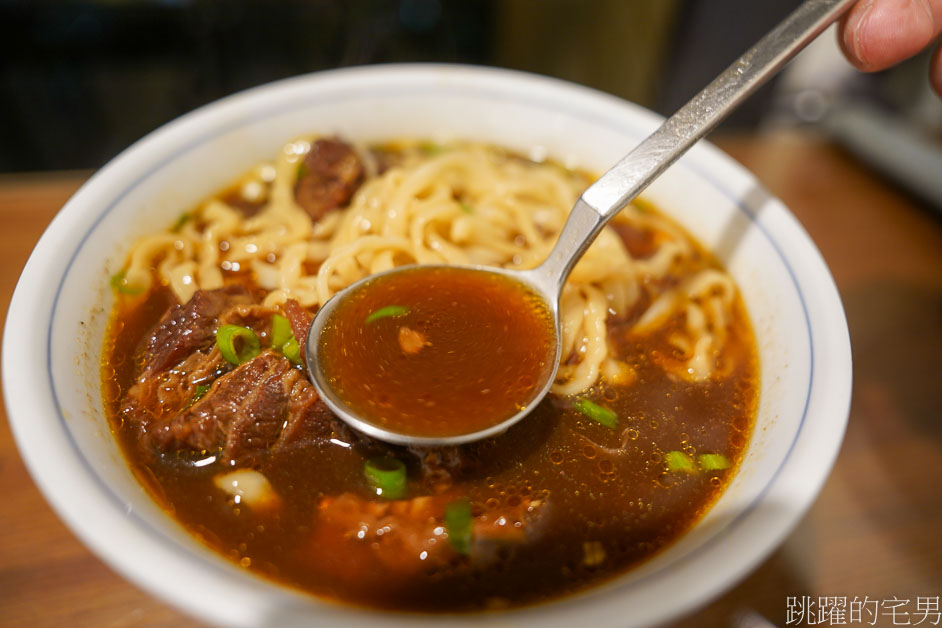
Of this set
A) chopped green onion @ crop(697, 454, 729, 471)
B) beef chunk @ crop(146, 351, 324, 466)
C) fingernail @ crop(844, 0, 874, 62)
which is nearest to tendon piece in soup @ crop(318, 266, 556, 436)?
beef chunk @ crop(146, 351, 324, 466)

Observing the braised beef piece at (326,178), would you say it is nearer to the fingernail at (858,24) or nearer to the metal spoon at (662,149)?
the metal spoon at (662,149)

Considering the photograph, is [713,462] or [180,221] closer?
[713,462]

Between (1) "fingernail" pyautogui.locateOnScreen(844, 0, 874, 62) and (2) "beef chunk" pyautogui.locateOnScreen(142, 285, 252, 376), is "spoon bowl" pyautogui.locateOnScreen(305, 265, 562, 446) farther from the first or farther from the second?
(1) "fingernail" pyautogui.locateOnScreen(844, 0, 874, 62)

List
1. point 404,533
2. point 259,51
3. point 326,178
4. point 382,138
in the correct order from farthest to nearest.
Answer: point 259,51, point 382,138, point 326,178, point 404,533

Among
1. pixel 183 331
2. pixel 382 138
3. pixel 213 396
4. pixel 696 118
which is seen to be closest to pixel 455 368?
pixel 213 396

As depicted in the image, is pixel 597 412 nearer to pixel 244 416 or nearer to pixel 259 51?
pixel 244 416

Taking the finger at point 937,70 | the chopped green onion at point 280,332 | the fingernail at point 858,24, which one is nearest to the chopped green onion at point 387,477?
the chopped green onion at point 280,332
